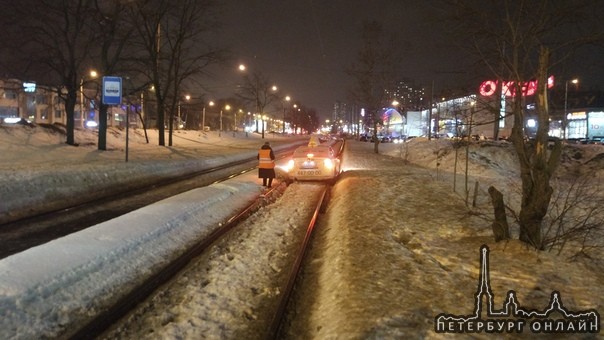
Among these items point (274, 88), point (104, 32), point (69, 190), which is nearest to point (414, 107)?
point (274, 88)

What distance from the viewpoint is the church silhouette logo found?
4.75m

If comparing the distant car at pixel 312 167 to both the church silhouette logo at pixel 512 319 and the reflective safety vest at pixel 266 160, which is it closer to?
the reflective safety vest at pixel 266 160

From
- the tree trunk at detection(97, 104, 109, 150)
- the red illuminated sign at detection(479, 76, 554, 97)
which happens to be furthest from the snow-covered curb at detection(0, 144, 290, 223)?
the red illuminated sign at detection(479, 76, 554, 97)

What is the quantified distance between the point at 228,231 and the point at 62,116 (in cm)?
8971

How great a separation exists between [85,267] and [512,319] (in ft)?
18.1

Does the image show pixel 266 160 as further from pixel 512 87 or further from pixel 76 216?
pixel 512 87

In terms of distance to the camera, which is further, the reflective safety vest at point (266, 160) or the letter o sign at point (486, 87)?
the reflective safety vest at point (266, 160)

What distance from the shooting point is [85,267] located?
662 centimetres

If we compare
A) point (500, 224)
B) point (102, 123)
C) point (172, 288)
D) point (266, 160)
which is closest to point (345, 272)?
point (172, 288)

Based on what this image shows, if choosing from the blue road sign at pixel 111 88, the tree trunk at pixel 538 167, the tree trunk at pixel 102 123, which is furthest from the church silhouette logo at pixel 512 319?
the tree trunk at pixel 102 123

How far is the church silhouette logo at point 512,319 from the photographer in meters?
4.75

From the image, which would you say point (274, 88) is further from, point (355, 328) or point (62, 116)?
point (355, 328)

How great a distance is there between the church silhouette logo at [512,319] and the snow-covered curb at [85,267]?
4.12 metres

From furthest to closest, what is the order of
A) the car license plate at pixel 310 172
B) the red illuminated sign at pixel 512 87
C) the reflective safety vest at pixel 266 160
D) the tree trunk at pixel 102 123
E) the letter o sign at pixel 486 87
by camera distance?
the tree trunk at pixel 102 123
the car license plate at pixel 310 172
the reflective safety vest at pixel 266 160
the letter o sign at pixel 486 87
the red illuminated sign at pixel 512 87
